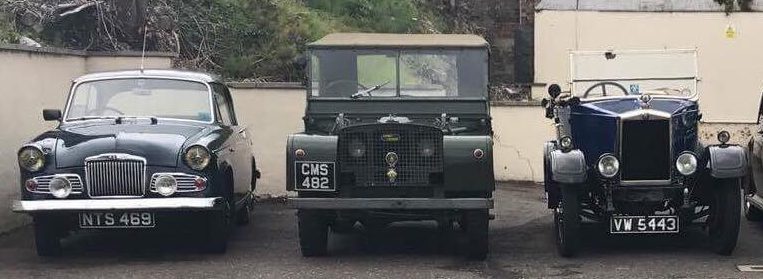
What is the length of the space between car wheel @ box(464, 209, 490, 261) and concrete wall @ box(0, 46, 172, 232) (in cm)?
495

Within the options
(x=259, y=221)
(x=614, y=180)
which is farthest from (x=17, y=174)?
(x=614, y=180)

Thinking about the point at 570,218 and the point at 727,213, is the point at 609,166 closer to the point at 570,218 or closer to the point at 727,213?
the point at 570,218

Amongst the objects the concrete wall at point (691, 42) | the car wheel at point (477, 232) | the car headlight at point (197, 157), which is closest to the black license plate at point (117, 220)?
the car headlight at point (197, 157)

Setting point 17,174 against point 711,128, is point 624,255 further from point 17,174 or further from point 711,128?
point 711,128

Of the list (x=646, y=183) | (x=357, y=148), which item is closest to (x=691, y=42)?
(x=646, y=183)

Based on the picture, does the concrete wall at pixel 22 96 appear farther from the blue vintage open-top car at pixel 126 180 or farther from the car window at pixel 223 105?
the car window at pixel 223 105

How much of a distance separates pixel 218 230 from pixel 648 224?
382 cm

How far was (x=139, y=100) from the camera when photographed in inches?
392

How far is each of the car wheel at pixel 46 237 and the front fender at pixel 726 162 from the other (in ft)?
19.0

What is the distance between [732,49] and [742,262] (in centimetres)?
975

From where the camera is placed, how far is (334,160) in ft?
27.7

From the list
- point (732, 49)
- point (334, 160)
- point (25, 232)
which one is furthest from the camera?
point (732, 49)

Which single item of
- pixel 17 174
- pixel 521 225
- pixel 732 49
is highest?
pixel 732 49

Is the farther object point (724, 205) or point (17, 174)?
point (17, 174)
